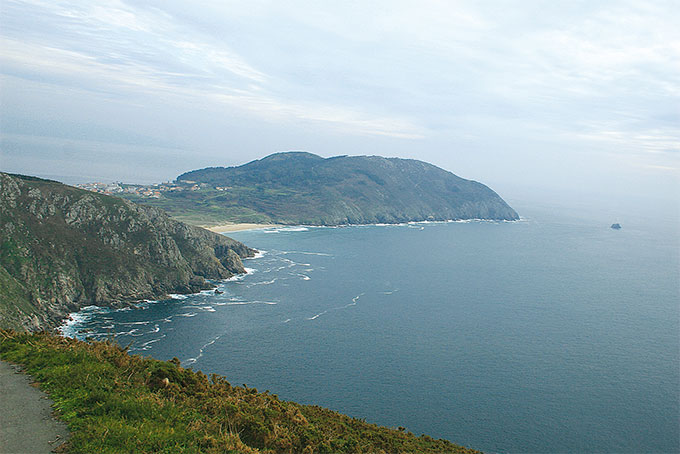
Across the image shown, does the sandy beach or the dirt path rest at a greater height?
the dirt path

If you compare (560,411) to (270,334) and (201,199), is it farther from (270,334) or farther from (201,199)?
(201,199)

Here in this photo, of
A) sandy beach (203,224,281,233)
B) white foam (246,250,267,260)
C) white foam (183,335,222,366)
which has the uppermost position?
sandy beach (203,224,281,233)

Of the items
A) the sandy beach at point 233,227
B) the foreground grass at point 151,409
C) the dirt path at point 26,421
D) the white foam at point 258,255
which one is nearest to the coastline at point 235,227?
the sandy beach at point 233,227

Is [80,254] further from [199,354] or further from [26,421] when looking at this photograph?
[26,421]

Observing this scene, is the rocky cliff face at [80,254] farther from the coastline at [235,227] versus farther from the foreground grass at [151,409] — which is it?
the coastline at [235,227]

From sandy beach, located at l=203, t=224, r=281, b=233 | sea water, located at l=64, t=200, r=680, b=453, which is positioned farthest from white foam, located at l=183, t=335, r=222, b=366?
sandy beach, located at l=203, t=224, r=281, b=233

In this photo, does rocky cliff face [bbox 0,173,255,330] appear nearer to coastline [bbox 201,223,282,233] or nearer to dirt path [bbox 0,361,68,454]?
dirt path [bbox 0,361,68,454]
